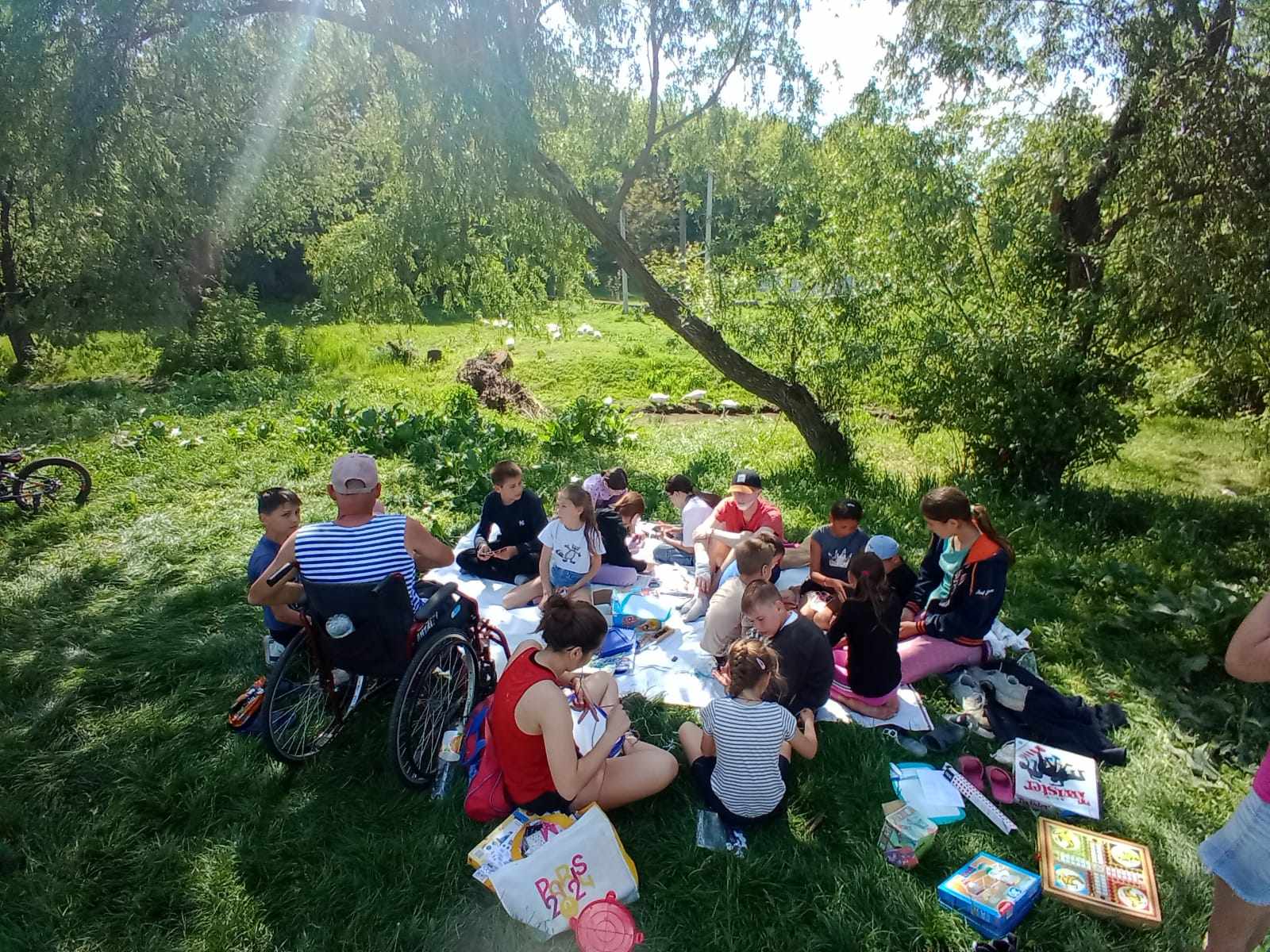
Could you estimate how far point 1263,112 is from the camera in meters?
6.24

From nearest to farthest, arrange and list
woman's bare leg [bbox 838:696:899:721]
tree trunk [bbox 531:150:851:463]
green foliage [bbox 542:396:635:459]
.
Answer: woman's bare leg [bbox 838:696:899:721] < tree trunk [bbox 531:150:851:463] < green foliage [bbox 542:396:635:459]

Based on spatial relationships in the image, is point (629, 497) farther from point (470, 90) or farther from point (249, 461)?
point (249, 461)

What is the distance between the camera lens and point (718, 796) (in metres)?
3.28

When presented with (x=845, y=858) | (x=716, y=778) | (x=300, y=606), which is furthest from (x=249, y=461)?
(x=845, y=858)

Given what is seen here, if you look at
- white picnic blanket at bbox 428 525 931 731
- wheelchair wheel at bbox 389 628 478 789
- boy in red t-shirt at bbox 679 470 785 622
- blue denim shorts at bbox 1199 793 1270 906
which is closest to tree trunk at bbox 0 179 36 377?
white picnic blanket at bbox 428 525 931 731

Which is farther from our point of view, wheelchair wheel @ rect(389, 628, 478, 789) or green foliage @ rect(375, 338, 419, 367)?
green foliage @ rect(375, 338, 419, 367)

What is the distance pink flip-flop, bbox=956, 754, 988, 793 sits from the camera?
3588mm

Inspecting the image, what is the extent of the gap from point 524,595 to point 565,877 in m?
2.67

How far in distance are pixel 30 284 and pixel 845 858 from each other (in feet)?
58.2

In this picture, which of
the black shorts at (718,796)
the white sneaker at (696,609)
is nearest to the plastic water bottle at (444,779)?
the black shorts at (718,796)

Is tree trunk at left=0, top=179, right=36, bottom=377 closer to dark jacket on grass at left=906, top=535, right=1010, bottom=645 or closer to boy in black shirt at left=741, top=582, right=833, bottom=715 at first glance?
boy in black shirt at left=741, top=582, right=833, bottom=715

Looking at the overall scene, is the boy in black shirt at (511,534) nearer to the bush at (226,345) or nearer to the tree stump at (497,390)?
the tree stump at (497,390)

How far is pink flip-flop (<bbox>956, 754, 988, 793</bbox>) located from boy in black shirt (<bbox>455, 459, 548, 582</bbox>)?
314 cm

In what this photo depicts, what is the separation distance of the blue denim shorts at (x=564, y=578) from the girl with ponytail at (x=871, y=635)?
186cm
